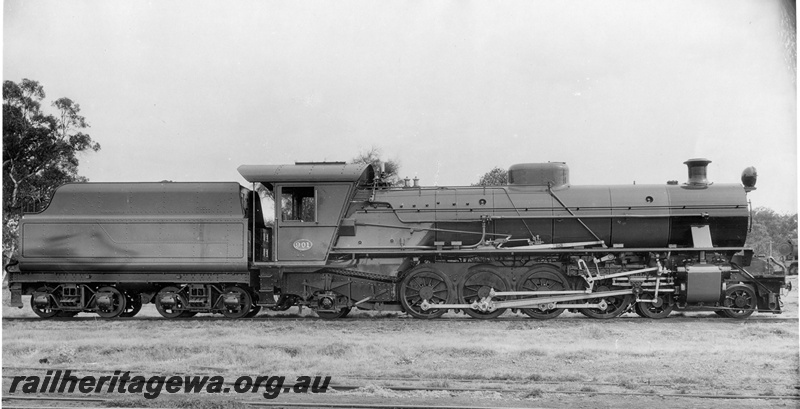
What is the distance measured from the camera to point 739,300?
1313 cm

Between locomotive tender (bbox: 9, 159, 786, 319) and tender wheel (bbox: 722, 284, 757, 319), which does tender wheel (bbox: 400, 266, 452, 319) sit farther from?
tender wheel (bbox: 722, 284, 757, 319)

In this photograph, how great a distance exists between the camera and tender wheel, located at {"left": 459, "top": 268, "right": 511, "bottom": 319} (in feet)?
43.3

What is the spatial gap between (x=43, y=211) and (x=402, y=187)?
7.12m

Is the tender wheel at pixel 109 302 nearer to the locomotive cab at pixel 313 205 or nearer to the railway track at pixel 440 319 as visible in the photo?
the railway track at pixel 440 319

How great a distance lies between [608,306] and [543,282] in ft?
4.45

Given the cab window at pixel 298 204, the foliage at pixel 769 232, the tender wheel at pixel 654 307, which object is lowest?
the tender wheel at pixel 654 307

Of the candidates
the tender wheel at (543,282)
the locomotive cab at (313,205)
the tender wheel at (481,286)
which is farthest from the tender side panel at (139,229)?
the tender wheel at (543,282)

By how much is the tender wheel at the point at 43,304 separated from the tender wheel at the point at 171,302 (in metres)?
2.13

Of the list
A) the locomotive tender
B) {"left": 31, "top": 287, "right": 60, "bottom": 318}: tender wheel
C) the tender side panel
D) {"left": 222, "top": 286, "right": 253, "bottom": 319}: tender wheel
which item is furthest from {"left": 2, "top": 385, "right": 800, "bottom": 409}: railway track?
{"left": 31, "top": 287, "right": 60, "bottom": 318}: tender wheel

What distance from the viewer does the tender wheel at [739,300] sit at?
13094 millimetres

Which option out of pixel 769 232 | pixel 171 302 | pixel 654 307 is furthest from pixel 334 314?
pixel 769 232

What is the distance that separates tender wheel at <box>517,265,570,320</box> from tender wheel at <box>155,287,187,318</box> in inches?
262

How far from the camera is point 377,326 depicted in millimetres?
12406

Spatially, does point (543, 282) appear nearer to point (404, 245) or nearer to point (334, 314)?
A: point (404, 245)
